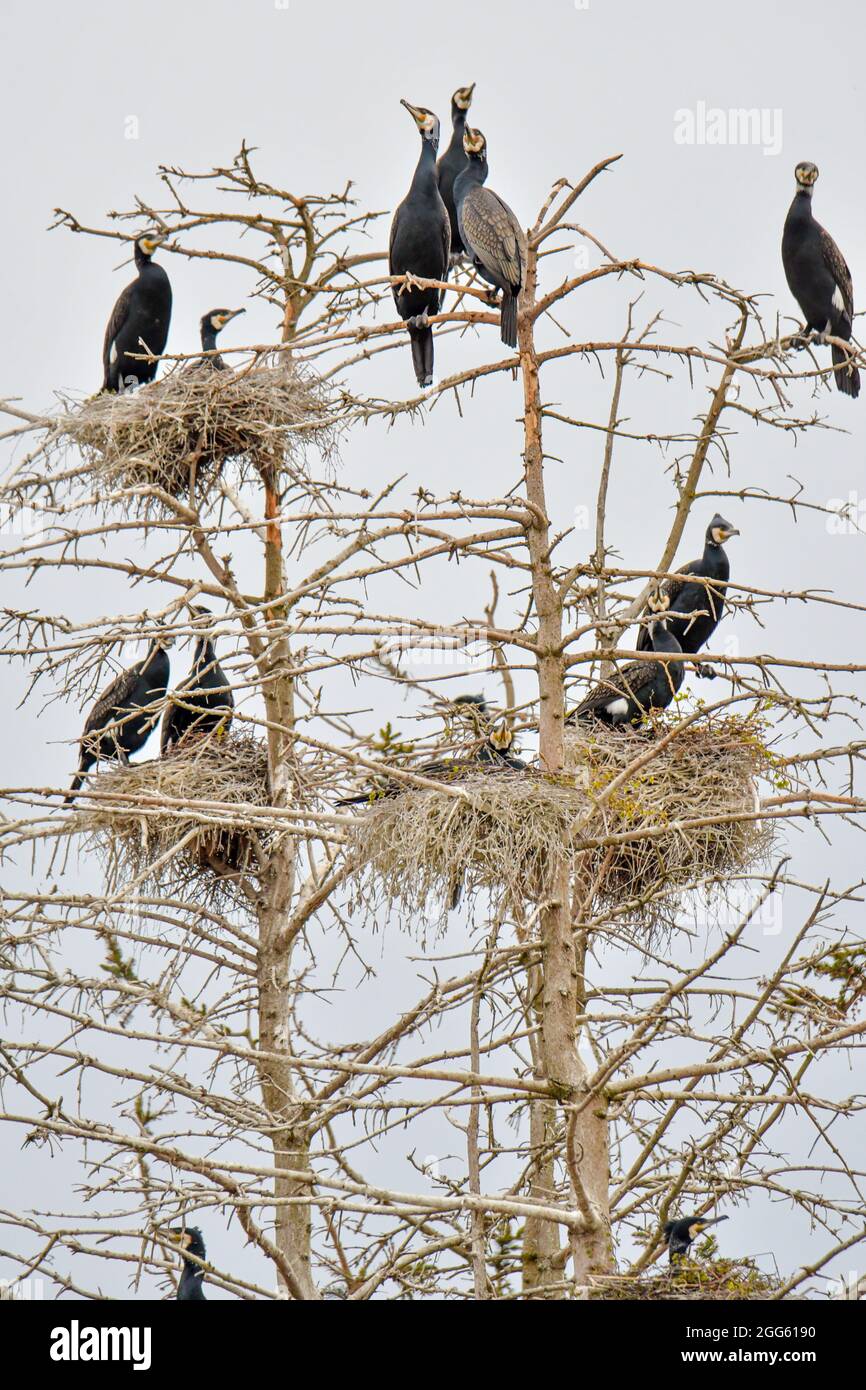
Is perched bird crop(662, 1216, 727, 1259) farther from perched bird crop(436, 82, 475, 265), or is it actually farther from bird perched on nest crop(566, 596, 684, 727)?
perched bird crop(436, 82, 475, 265)

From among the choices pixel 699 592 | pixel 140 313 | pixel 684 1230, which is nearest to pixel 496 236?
pixel 699 592

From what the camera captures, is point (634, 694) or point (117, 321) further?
point (117, 321)

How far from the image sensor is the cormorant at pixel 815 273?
10656 millimetres

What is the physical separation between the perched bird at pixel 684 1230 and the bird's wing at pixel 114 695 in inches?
154

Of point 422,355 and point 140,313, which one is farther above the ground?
point 140,313

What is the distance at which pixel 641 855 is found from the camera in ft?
28.0

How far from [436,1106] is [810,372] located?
2799mm

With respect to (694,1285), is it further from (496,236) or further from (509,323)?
(496,236)

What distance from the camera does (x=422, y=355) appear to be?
29.2ft

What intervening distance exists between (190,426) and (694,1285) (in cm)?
459

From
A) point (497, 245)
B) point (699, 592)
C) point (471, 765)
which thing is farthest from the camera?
point (699, 592)

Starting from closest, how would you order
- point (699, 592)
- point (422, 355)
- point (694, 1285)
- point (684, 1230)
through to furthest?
point (694, 1285)
point (684, 1230)
point (422, 355)
point (699, 592)
